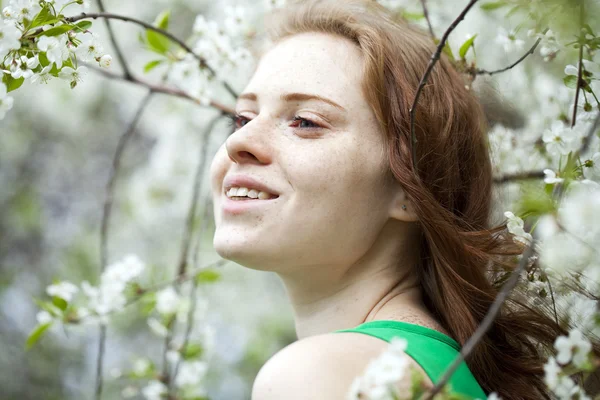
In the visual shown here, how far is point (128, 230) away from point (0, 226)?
1.07 metres

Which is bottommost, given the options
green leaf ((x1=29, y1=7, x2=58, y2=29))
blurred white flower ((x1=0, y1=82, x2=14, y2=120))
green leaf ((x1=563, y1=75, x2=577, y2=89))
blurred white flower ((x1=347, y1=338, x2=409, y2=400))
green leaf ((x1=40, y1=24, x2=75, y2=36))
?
blurred white flower ((x1=347, y1=338, x2=409, y2=400))

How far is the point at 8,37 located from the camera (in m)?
0.99

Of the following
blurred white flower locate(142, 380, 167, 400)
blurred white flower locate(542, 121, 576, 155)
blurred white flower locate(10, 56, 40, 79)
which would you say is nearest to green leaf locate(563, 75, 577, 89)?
blurred white flower locate(542, 121, 576, 155)

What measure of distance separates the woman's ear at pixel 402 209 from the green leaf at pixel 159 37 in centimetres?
92

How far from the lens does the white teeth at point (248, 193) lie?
4.45ft

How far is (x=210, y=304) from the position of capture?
15.1 ft

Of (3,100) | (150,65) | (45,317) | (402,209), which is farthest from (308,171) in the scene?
(45,317)

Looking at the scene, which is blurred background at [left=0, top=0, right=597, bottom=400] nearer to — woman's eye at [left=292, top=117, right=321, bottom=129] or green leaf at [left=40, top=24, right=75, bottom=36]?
woman's eye at [left=292, top=117, right=321, bottom=129]

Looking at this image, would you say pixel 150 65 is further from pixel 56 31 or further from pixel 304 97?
pixel 56 31

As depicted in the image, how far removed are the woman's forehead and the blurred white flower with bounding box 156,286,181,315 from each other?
102cm

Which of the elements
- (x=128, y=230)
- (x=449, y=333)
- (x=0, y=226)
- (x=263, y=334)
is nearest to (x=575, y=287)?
(x=449, y=333)

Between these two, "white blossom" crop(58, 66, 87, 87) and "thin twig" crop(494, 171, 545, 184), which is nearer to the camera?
"white blossom" crop(58, 66, 87, 87)

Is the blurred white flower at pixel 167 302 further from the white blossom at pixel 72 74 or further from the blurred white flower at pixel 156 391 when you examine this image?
the white blossom at pixel 72 74

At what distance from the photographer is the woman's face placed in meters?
1.33
